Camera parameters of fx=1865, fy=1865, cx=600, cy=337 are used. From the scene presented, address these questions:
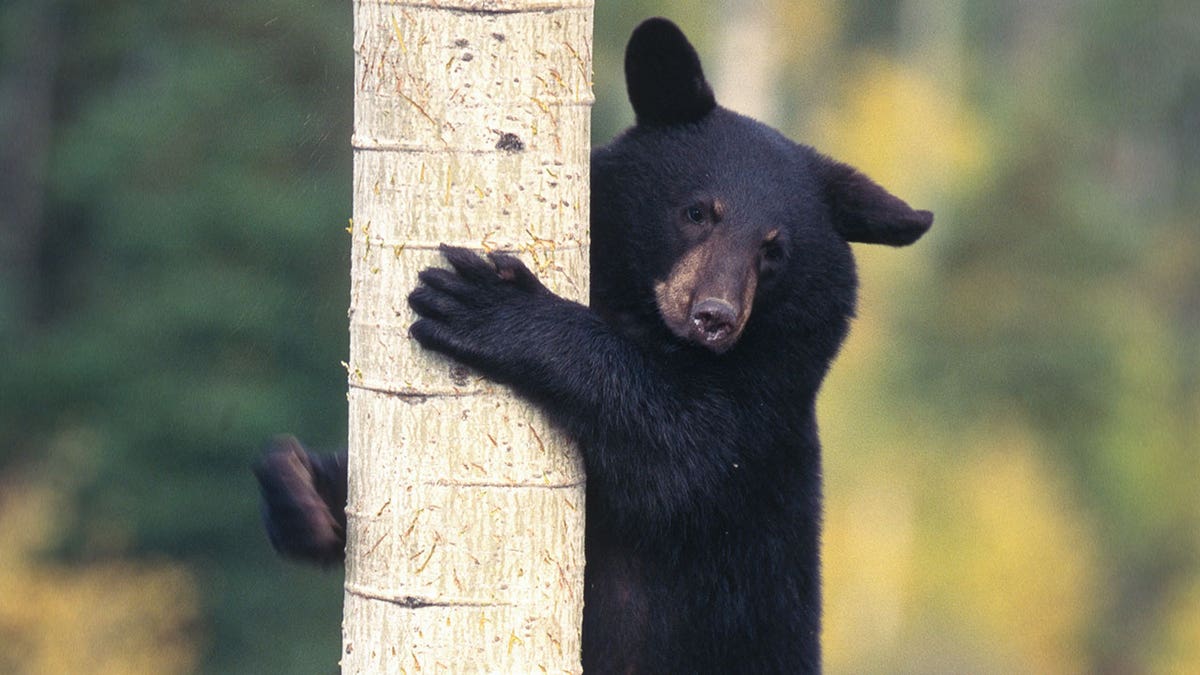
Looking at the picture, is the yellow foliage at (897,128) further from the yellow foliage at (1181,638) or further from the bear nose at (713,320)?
the bear nose at (713,320)

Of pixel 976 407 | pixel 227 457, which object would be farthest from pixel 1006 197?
pixel 227 457

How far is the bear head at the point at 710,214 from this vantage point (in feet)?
15.5

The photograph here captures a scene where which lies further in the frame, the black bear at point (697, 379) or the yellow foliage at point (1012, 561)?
the yellow foliage at point (1012, 561)

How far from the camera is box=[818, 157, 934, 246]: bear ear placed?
4.96 meters

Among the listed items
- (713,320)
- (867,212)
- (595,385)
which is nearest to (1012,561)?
(867,212)

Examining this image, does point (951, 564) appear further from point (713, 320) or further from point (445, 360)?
point (445, 360)

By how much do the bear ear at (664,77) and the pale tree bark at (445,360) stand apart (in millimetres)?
946

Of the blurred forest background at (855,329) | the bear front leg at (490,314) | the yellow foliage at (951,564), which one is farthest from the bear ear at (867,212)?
the yellow foliage at (951,564)

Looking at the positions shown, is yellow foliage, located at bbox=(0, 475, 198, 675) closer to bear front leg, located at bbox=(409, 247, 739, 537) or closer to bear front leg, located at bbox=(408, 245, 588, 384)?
bear front leg, located at bbox=(409, 247, 739, 537)

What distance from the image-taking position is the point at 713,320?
437cm

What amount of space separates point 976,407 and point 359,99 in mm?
25710

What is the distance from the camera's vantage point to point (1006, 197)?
30.6 meters

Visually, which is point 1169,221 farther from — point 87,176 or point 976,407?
point 87,176

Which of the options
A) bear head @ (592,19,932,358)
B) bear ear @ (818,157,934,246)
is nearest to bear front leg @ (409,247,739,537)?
bear head @ (592,19,932,358)
